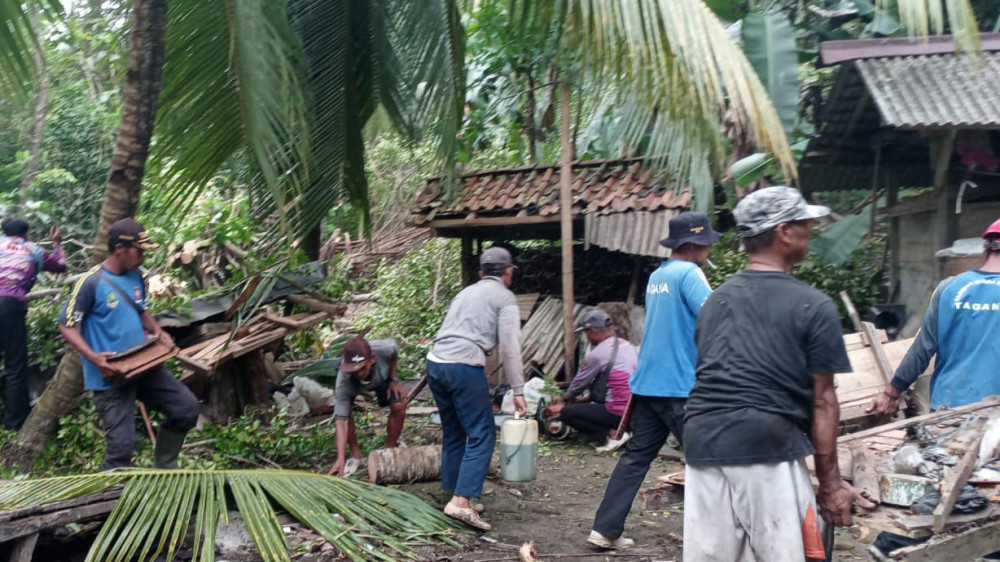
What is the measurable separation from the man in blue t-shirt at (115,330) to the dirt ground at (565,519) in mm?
2086

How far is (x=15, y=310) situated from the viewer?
312 inches

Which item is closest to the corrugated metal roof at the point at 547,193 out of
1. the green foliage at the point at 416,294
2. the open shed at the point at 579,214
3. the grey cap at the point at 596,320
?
the open shed at the point at 579,214

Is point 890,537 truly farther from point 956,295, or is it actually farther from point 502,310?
point 502,310

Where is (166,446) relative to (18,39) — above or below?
below

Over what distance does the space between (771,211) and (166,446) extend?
180 inches

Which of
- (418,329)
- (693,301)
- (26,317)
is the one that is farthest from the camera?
(418,329)

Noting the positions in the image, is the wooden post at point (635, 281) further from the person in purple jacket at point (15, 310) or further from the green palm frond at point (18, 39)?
the green palm frond at point (18, 39)

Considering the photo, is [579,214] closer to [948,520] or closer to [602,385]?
[602,385]

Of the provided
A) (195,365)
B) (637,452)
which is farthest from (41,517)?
(637,452)

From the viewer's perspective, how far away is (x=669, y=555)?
5398mm

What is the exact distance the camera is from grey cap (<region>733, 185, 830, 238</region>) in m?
3.22

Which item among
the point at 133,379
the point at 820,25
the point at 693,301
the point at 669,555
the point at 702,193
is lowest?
the point at 669,555

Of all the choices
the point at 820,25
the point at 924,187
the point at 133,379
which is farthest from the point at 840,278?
A: the point at 133,379

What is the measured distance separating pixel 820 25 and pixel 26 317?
9.87m
